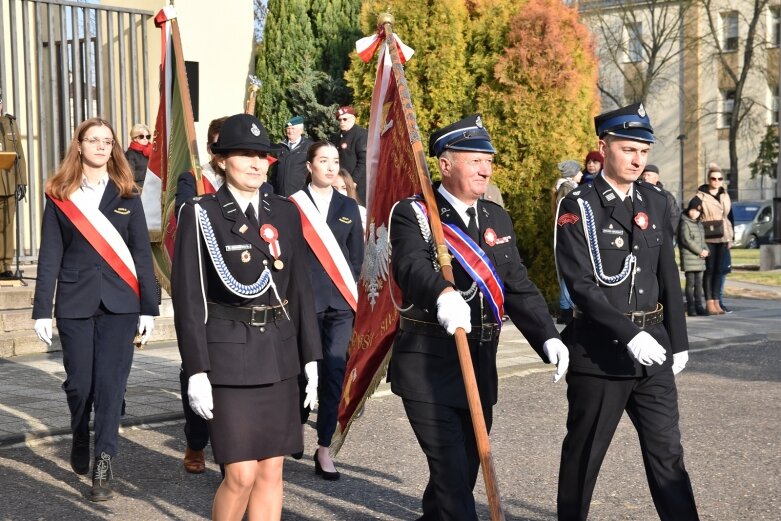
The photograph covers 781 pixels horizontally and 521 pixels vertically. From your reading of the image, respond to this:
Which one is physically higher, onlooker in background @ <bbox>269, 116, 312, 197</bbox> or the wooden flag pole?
onlooker in background @ <bbox>269, 116, 312, 197</bbox>

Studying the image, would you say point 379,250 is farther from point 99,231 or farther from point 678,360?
point 99,231

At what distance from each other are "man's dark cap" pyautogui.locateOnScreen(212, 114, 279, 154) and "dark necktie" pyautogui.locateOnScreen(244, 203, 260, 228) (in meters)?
0.23

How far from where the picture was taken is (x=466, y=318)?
4160 mm

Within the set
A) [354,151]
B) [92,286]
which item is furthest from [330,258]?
[354,151]

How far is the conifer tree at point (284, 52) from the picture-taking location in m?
16.6

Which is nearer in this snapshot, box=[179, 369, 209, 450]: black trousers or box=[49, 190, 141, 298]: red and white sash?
box=[49, 190, 141, 298]: red and white sash

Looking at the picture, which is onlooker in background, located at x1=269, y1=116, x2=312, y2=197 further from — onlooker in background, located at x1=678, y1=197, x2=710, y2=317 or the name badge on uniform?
the name badge on uniform

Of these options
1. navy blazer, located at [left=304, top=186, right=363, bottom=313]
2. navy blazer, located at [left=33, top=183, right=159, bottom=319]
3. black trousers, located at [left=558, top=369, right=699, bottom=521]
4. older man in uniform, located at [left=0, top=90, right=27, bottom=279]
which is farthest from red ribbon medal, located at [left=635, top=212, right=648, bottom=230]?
older man in uniform, located at [left=0, top=90, right=27, bottom=279]

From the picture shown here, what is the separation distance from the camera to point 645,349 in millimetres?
4504

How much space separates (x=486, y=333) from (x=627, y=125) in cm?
103

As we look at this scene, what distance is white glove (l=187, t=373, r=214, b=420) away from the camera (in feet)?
13.9

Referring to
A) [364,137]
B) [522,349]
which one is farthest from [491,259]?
[364,137]

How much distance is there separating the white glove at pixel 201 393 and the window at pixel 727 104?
164 ft

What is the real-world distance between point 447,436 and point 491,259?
0.72 metres
